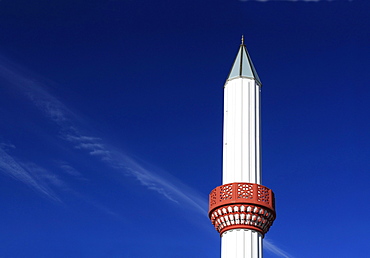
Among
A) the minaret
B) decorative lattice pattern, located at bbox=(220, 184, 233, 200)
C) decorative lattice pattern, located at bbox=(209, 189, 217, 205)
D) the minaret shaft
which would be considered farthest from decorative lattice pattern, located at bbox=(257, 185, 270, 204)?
decorative lattice pattern, located at bbox=(209, 189, 217, 205)

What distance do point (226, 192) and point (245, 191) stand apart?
2.37ft

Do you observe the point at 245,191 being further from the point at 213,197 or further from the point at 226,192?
the point at 213,197

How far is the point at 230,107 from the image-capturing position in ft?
92.2

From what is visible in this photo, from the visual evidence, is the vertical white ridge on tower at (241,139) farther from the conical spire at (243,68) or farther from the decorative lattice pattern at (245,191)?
the decorative lattice pattern at (245,191)

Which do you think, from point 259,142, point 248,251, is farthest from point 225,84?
point 248,251

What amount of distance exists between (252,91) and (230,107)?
1.18 m

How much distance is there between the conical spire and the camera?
28.9 metres

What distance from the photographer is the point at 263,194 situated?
2584cm

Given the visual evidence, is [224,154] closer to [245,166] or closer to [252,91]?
[245,166]

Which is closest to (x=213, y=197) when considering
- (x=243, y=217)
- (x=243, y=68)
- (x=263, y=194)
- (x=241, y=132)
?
(x=243, y=217)

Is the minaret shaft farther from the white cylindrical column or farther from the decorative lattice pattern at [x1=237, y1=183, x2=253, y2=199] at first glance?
the white cylindrical column

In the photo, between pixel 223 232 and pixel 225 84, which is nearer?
pixel 223 232

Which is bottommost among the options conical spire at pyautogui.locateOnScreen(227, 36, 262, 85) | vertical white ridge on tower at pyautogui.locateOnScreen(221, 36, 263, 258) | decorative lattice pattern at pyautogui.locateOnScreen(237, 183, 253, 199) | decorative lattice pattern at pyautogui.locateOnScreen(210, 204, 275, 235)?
decorative lattice pattern at pyautogui.locateOnScreen(210, 204, 275, 235)

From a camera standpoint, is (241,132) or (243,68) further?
(243,68)
